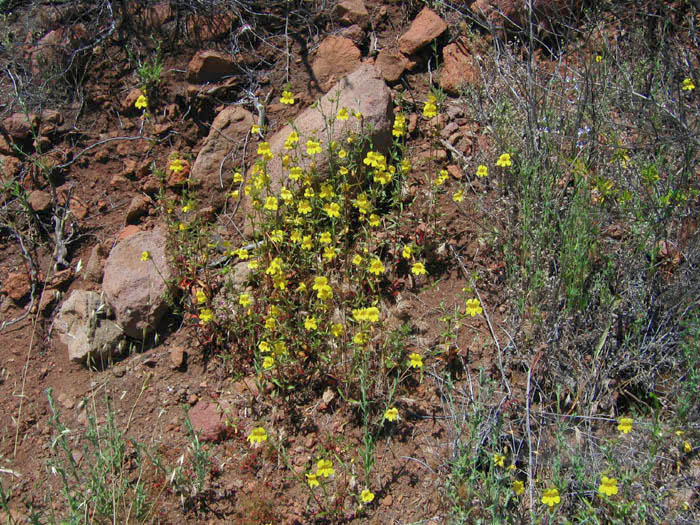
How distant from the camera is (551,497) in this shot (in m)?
2.67

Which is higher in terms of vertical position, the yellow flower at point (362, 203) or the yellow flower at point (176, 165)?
the yellow flower at point (176, 165)

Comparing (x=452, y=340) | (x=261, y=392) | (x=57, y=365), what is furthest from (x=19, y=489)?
(x=452, y=340)

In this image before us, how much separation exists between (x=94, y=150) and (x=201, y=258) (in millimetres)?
1370

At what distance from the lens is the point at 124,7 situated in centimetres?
492

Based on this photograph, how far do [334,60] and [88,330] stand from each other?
2.63 metres

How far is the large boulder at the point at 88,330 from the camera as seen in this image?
365 cm

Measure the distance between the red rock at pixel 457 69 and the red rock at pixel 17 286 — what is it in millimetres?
3168

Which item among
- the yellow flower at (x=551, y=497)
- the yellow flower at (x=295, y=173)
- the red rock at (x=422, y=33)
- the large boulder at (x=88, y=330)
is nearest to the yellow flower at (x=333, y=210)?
the yellow flower at (x=295, y=173)

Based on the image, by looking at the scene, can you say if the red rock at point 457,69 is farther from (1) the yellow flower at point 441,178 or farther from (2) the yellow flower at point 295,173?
(2) the yellow flower at point 295,173

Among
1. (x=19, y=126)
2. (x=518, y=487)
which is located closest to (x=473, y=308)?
(x=518, y=487)

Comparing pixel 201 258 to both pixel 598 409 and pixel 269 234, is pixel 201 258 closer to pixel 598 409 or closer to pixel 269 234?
pixel 269 234

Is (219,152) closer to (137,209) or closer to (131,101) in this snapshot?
(137,209)

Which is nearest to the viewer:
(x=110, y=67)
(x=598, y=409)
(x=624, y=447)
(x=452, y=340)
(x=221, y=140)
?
(x=624, y=447)

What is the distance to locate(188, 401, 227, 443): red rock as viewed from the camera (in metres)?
3.33
